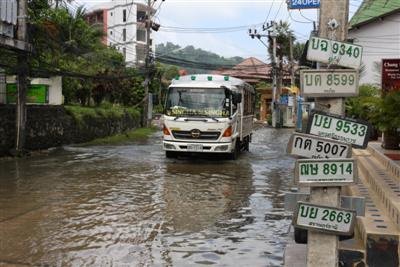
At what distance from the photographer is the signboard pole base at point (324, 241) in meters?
4.18

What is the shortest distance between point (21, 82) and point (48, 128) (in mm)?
3829

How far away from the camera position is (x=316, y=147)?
13.6 feet

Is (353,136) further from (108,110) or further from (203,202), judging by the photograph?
(108,110)

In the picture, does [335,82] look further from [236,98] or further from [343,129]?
[236,98]

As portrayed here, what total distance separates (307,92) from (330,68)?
0.26 m

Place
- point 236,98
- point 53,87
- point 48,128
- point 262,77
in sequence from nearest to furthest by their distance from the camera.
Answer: point 236,98 → point 48,128 → point 53,87 → point 262,77

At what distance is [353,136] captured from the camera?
13.6 feet

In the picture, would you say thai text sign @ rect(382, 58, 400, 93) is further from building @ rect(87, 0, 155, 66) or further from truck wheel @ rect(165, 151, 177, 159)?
building @ rect(87, 0, 155, 66)

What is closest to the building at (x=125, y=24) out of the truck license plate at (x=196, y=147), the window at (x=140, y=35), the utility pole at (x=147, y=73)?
the window at (x=140, y=35)

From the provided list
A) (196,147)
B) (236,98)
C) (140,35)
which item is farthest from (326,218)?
(140,35)

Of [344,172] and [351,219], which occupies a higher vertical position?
[344,172]

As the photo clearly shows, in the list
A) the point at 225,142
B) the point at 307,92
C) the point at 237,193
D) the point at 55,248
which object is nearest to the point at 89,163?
the point at 225,142

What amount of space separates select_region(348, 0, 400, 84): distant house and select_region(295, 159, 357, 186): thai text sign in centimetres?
2941

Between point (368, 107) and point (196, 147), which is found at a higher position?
point (368, 107)
